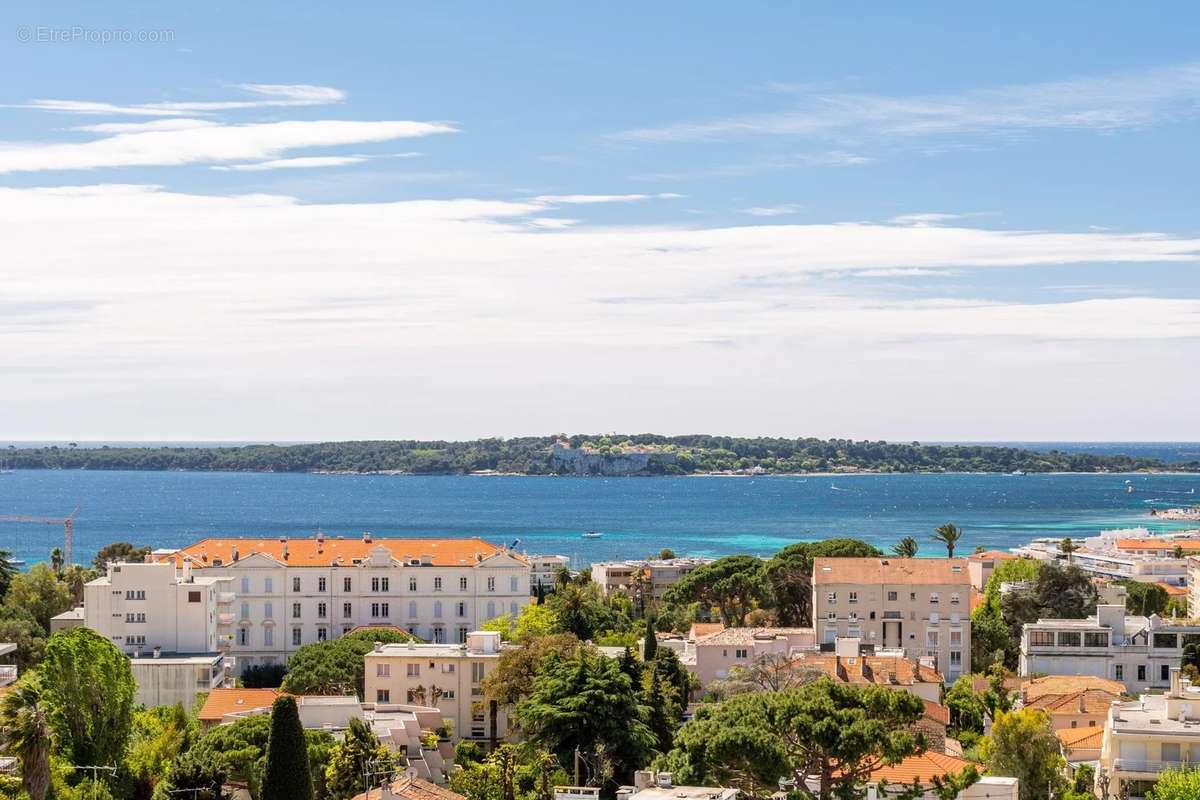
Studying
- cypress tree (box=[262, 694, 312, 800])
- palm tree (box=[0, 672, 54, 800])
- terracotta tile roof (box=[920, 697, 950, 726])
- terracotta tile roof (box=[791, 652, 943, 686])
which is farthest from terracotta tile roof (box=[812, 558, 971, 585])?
palm tree (box=[0, 672, 54, 800])

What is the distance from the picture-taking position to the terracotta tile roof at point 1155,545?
414ft

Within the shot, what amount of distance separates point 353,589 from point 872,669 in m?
29.3

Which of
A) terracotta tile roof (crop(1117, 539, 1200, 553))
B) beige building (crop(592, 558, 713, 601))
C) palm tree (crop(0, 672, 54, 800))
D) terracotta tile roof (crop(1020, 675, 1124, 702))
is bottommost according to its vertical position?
beige building (crop(592, 558, 713, 601))

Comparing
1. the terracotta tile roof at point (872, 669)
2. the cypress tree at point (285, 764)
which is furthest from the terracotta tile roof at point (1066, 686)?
the cypress tree at point (285, 764)

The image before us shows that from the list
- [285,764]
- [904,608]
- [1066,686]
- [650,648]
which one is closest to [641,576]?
[904,608]

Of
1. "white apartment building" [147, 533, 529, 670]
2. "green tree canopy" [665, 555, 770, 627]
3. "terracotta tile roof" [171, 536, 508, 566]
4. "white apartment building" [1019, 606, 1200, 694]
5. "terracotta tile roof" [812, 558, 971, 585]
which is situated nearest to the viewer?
"white apartment building" [1019, 606, 1200, 694]

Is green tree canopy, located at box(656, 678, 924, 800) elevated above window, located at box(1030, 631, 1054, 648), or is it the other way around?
green tree canopy, located at box(656, 678, 924, 800)

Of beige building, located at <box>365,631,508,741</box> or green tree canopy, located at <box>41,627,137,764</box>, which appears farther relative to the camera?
beige building, located at <box>365,631,508,741</box>

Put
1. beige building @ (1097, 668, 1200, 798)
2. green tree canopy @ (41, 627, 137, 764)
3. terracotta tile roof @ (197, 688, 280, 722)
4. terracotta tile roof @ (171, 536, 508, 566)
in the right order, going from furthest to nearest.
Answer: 1. terracotta tile roof @ (171, 536, 508, 566)
2. terracotta tile roof @ (197, 688, 280, 722)
3. green tree canopy @ (41, 627, 137, 764)
4. beige building @ (1097, 668, 1200, 798)

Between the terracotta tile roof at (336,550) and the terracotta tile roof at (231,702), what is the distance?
25704 millimetres

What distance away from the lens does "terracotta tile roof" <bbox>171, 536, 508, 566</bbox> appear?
7631 centimetres

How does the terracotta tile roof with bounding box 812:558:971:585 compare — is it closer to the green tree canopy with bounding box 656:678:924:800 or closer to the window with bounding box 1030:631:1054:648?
the window with bounding box 1030:631:1054:648

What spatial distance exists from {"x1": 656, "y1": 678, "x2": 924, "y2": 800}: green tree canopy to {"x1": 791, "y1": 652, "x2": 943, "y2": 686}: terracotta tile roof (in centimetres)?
1478

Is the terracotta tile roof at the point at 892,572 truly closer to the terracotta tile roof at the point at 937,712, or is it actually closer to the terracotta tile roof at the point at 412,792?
the terracotta tile roof at the point at 937,712
